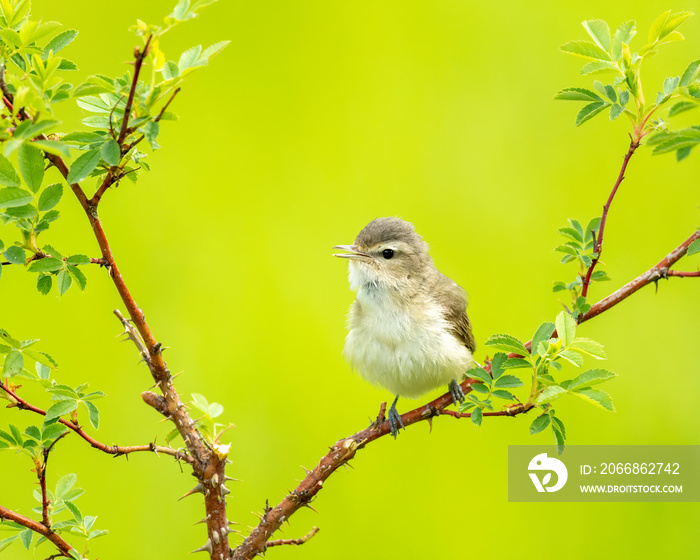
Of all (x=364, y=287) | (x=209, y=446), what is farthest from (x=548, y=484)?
(x=209, y=446)

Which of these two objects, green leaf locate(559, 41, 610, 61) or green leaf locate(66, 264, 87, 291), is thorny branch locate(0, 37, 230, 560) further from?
green leaf locate(559, 41, 610, 61)

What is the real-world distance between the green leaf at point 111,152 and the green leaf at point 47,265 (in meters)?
0.38

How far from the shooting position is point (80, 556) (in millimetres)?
2178

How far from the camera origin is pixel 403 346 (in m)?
3.40

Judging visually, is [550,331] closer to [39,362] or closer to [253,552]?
[253,552]

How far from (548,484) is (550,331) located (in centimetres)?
175

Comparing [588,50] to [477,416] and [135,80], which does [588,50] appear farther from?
[135,80]

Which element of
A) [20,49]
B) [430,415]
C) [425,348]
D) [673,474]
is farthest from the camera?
[673,474]

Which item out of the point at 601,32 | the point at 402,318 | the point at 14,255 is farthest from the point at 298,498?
the point at 601,32

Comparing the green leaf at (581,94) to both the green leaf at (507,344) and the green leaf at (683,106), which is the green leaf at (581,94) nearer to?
the green leaf at (683,106)

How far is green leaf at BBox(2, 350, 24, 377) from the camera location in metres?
2.02

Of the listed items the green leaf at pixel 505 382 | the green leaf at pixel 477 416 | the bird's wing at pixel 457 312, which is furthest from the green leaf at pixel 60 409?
the bird's wing at pixel 457 312

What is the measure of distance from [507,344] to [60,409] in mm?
1269
